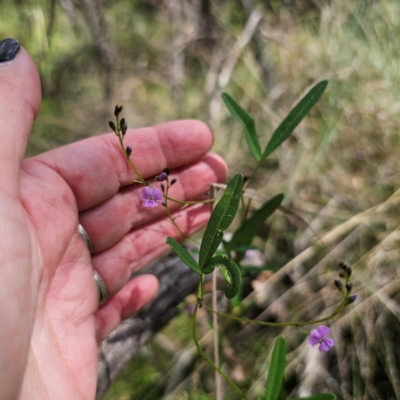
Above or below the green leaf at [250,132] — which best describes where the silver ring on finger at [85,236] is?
below

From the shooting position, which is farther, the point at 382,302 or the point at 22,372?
the point at 382,302

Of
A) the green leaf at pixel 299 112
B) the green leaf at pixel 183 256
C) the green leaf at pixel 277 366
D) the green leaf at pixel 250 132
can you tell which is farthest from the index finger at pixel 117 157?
the green leaf at pixel 277 366

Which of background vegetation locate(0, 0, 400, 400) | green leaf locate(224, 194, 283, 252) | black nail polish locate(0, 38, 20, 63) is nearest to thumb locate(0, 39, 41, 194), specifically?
black nail polish locate(0, 38, 20, 63)

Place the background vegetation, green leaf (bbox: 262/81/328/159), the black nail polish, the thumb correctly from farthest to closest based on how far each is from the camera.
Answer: the background vegetation, green leaf (bbox: 262/81/328/159), the black nail polish, the thumb

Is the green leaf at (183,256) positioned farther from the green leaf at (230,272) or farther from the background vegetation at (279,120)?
the background vegetation at (279,120)

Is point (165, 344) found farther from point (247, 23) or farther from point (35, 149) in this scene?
point (247, 23)

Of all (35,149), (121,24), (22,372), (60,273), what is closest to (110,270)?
(60,273)

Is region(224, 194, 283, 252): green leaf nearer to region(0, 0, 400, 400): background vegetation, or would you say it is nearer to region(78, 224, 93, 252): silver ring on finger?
region(0, 0, 400, 400): background vegetation
